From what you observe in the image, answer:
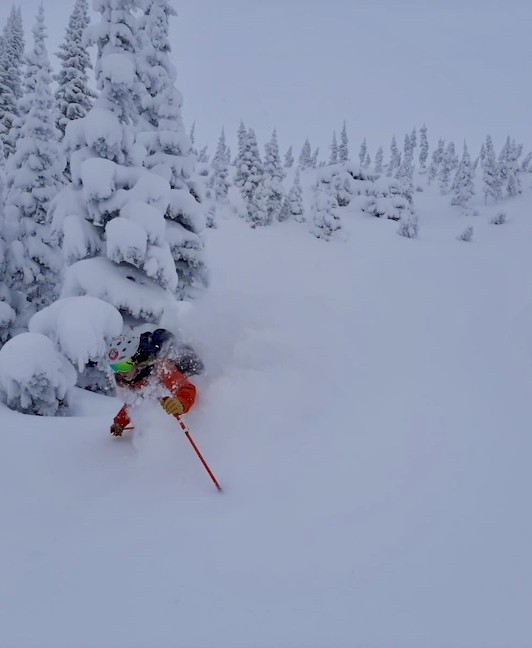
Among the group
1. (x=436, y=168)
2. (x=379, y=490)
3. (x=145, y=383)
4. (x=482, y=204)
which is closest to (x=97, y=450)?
(x=145, y=383)

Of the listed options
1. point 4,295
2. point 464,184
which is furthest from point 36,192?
point 464,184

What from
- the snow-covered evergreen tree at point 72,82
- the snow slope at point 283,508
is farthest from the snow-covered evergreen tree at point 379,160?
the snow slope at point 283,508

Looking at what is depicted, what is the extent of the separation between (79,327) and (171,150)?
10303mm

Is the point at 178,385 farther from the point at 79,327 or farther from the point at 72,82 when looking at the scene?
the point at 72,82

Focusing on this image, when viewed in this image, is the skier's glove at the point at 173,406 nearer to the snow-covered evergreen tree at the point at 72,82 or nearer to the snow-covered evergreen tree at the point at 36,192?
the snow-covered evergreen tree at the point at 36,192

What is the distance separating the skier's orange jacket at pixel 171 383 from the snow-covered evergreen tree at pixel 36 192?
1178cm

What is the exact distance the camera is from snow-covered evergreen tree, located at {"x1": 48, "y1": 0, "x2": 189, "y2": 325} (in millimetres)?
10953

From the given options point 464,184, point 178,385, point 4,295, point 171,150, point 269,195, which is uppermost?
point 464,184

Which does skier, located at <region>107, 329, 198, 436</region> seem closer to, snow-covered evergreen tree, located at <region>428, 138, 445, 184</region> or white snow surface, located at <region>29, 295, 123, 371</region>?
white snow surface, located at <region>29, 295, 123, 371</region>

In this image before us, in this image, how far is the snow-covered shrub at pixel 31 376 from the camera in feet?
24.8

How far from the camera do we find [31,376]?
7637mm

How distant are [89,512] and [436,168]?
110308 millimetres

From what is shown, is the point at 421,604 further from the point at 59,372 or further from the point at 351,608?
the point at 59,372

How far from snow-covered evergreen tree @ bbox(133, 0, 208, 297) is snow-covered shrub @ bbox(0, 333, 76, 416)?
7.93 metres
